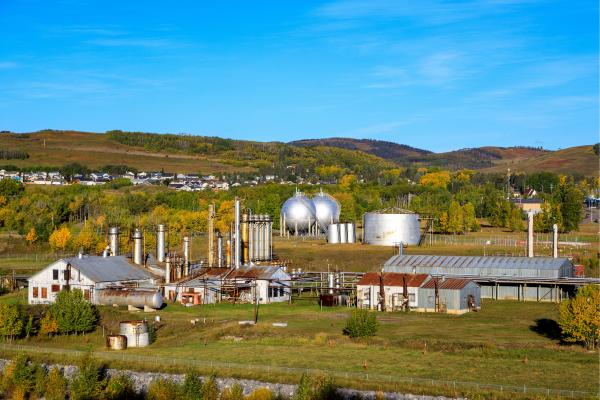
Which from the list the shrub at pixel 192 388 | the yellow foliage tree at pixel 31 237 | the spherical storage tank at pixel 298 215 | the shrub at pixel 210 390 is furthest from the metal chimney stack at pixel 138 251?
the spherical storage tank at pixel 298 215

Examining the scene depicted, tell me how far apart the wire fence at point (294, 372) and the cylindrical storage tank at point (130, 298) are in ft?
42.0

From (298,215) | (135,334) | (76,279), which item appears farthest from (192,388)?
(298,215)

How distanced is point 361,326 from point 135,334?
41.7 ft

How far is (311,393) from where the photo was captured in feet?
118

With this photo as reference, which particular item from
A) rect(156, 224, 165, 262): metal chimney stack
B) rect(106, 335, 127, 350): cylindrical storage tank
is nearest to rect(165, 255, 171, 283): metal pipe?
rect(156, 224, 165, 262): metal chimney stack

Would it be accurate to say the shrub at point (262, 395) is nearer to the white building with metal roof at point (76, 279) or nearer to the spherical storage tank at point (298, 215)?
the white building with metal roof at point (76, 279)

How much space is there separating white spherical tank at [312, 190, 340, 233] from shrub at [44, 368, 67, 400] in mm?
69764

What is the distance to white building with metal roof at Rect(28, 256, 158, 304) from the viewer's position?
63969mm

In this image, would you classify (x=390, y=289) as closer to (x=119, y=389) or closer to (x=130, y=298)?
(x=130, y=298)

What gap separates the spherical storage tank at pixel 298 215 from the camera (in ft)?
364

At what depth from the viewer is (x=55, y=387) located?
42312 millimetres

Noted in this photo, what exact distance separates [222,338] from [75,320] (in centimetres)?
963

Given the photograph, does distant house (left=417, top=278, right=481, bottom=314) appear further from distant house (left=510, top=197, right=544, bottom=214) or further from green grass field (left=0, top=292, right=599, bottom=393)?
distant house (left=510, top=197, right=544, bottom=214)

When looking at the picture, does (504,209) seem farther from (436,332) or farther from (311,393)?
(311,393)
